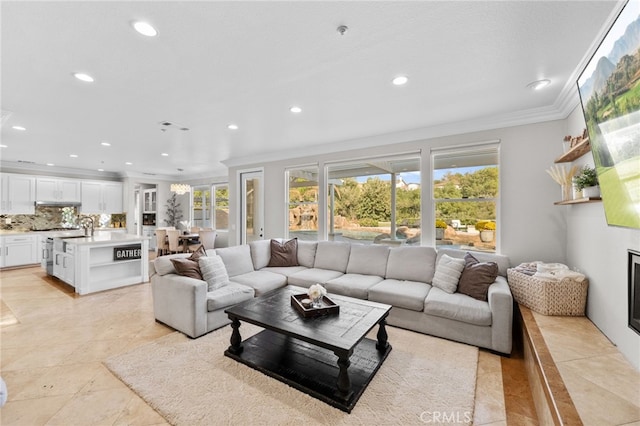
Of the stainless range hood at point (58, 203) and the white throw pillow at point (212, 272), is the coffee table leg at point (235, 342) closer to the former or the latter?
the white throw pillow at point (212, 272)

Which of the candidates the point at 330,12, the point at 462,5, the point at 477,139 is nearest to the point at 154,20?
the point at 330,12

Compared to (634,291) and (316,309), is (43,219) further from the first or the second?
(634,291)

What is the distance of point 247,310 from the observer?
2451 millimetres

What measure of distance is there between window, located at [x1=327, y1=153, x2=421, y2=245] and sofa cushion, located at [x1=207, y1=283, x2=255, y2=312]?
7.27ft

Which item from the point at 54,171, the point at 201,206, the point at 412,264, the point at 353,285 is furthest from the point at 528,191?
the point at 54,171

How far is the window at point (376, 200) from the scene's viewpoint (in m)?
4.25

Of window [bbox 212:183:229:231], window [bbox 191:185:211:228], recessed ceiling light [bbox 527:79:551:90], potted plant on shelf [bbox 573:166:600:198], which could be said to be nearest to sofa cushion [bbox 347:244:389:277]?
potted plant on shelf [bbox 573:166:600:198]

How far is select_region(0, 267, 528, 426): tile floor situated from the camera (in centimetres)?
179

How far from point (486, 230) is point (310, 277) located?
2.52 metres

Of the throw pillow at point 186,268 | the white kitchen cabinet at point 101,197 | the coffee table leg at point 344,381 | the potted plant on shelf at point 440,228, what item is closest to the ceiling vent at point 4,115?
the throw pillow at point 186,268

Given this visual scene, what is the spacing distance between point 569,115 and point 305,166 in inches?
151

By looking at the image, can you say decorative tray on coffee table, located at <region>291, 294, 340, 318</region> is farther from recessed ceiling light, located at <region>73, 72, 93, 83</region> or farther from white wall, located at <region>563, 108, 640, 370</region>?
recessed ceiling light, located at <region>73, 72, 93, 83</region>

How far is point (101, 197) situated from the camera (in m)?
7.83

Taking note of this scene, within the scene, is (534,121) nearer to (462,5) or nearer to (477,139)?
(477,139)
